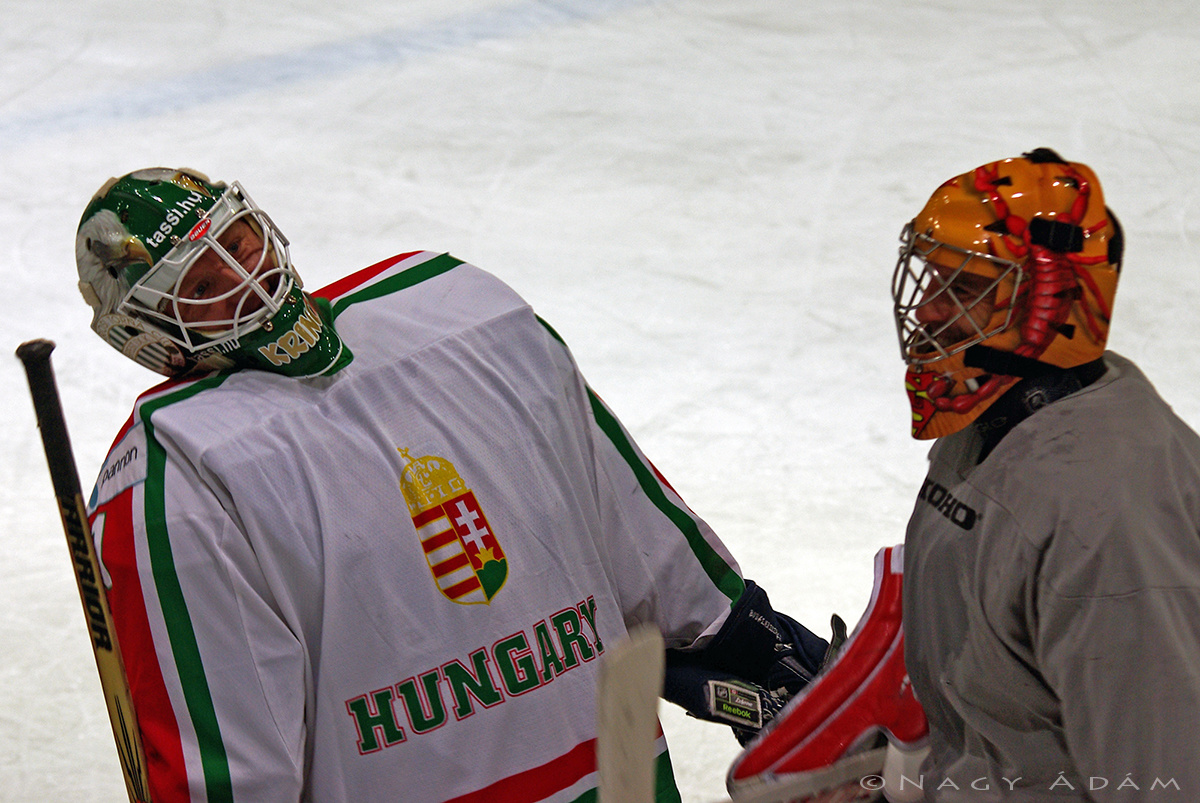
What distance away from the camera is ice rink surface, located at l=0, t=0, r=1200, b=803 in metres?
2.98

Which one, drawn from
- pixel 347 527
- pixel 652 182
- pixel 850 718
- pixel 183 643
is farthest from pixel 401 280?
pixel 652 182

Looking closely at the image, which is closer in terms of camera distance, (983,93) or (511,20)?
(983,93)

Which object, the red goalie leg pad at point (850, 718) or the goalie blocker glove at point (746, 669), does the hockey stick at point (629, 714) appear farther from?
the goalie blocker glove at point (746, 669)

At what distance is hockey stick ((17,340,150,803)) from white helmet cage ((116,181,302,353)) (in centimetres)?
23

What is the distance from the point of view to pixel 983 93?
496 centimetres

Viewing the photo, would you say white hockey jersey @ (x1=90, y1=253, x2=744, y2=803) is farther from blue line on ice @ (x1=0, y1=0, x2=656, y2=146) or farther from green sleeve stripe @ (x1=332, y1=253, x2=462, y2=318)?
blue line on ice @ (x1=0, y1=0, x2=656, y2=146)

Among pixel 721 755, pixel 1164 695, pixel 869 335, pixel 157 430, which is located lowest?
pixel 721 755

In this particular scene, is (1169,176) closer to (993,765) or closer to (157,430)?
(993,765)

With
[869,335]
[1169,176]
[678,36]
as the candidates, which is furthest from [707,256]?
[678,36]

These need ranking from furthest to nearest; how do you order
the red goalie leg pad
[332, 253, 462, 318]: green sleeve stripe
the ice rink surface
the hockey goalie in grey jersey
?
the ice rink surface, [332, 253, 462, 318]: green sleeve stripe, the red goalie leg pad, the hockey goalie in grey jersey

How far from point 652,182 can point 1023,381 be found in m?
3.27

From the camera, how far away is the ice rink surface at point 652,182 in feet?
9.78

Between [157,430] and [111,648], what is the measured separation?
253 mm

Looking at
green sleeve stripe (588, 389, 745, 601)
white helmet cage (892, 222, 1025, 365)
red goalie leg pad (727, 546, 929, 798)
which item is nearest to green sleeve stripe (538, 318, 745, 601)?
green sleeve stripe (588, 389, 745, 601)
